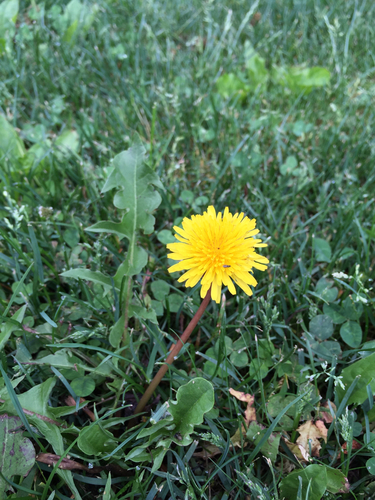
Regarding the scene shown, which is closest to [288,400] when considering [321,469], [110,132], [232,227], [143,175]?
[321,469]

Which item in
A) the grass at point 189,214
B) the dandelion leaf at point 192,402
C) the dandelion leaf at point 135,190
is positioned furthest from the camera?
the dandelion leaf at point 135,190

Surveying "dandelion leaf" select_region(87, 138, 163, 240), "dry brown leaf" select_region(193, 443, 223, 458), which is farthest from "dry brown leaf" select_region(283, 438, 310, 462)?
"dandelion leaf" select_region(87, 138, 163, 240)

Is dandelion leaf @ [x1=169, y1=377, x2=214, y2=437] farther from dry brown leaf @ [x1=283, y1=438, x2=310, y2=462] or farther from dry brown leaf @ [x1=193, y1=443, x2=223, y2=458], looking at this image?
dry brown leaf @ [x1=283, y1=438, x2=310, y2=462]

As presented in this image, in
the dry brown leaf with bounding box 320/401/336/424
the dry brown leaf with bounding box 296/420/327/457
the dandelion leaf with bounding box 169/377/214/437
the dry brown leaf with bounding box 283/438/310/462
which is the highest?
the dandelion leaf with bounding box 169/377/214/437

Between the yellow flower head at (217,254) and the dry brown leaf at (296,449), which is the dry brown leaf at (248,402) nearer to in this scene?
the dry brown leaf at (296,449)

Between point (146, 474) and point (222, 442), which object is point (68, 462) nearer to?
point (146, 474)

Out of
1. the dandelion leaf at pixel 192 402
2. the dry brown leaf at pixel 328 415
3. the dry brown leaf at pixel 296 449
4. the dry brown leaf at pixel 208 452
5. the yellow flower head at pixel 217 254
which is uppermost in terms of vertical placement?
the yellow flower head at pixel 217 254

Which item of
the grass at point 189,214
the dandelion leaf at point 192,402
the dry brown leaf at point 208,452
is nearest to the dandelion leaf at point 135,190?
the grass at point 189,214
